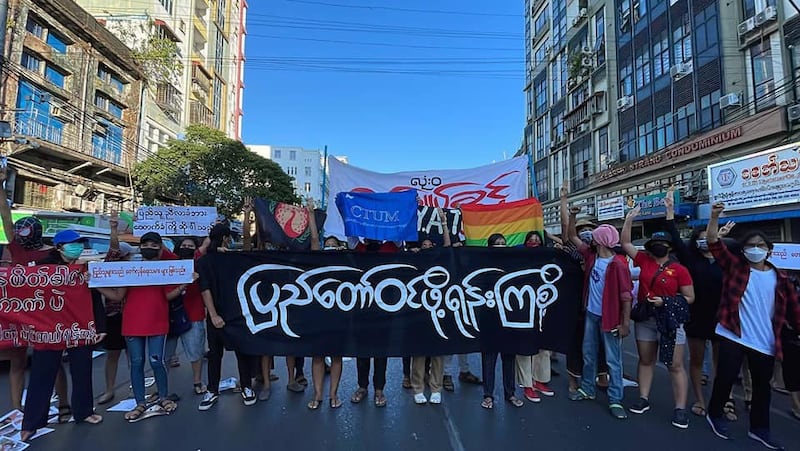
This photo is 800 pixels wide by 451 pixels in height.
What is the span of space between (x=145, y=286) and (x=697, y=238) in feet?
18.1

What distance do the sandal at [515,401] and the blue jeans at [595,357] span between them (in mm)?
733

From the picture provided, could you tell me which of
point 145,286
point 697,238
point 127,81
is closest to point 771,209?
point 697,238

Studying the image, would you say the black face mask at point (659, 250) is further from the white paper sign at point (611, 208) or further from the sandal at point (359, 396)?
the white paper sign at point (611, 208)

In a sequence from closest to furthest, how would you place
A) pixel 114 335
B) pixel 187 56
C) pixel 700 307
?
1. pixel 700 307
2. pixel 114 335
3. pixel 187 56

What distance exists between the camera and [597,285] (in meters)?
4.25

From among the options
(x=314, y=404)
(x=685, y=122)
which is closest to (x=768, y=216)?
(x=685, y=122)

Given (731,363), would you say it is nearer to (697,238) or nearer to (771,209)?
(697,238)

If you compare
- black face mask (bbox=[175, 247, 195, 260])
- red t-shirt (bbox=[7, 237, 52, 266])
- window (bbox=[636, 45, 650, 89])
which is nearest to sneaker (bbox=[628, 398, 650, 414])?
black face mask (bbox=[175, 247, 195, 260])

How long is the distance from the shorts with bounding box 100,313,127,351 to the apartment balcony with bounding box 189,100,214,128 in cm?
3595

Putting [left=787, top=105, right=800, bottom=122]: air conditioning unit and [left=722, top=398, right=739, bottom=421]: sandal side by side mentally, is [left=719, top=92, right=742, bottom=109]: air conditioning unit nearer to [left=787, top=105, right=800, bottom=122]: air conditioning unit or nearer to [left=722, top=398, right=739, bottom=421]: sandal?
[left=787, top=105, right=800, bottom=122]: air conditioning unit

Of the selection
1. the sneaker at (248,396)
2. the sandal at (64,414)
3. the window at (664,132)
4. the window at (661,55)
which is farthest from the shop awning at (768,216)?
the sandal at (64,414)

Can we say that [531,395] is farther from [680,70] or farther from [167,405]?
[680,70]

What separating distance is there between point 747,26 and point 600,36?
11.5m

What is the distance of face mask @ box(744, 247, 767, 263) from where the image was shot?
3.46 meters
